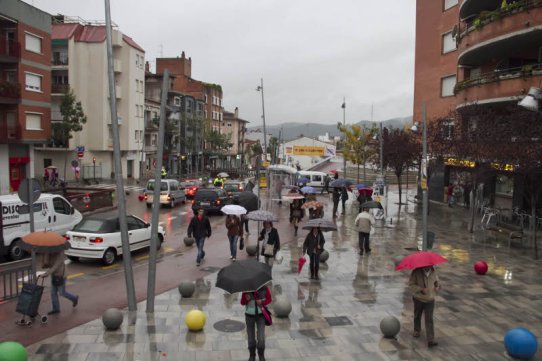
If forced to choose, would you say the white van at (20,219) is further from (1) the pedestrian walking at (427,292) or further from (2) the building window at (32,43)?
(2) the building window at (32,43)

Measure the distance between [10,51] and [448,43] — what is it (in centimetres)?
2880

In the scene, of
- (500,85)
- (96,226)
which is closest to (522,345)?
(96,226)

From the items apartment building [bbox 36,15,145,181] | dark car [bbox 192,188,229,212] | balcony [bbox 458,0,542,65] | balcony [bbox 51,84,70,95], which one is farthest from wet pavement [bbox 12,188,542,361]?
balcony [bbox 51,84,70,95]

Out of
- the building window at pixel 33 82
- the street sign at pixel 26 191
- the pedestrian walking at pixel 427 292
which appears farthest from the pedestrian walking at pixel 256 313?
the building window at pixel 33 82

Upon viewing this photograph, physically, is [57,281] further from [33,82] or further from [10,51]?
[33,82]

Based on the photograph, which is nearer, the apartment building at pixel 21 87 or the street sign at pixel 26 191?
the street sign at pixel 26 191

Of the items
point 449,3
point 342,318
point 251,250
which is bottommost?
point 342,318

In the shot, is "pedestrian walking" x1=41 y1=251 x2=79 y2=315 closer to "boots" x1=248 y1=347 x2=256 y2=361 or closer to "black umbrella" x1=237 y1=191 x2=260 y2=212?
"boots" x1=248 y1=347 x2=256 y2=361

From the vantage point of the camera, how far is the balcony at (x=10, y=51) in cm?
3362

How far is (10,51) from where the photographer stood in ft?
112

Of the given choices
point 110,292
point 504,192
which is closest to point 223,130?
point 504,192

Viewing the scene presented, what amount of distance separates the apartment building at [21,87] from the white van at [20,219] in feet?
60.6

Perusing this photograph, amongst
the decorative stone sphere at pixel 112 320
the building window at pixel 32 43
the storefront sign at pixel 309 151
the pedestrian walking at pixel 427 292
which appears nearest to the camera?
the pedestrian walking at pixel 427 292

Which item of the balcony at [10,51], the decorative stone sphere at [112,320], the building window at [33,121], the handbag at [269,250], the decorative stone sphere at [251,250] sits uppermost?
the balcony at [10,51]
